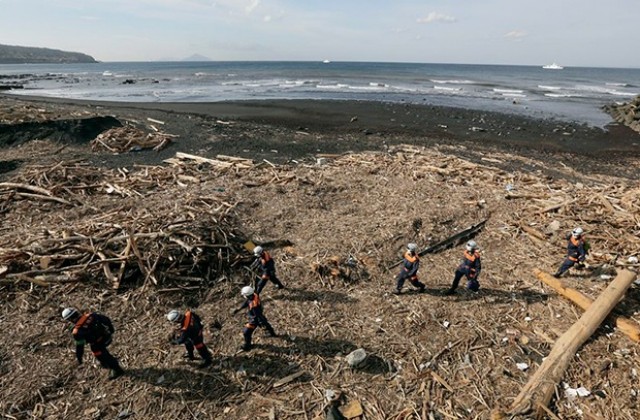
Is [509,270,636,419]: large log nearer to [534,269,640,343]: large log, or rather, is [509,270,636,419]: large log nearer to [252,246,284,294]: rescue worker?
[534,269,640,343]: large log

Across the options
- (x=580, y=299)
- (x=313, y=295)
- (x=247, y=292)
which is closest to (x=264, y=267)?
(x=313, y=295)

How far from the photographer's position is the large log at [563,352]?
6223 mm

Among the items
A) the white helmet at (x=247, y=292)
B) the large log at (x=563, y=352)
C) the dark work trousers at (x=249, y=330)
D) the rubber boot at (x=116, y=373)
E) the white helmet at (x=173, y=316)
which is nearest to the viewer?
the large log at (x=563, y=352)

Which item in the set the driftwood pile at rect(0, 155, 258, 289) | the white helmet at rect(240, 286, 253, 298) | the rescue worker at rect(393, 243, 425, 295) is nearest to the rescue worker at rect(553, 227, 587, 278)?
the rescue worker at rect(393, 243, 425, 295)

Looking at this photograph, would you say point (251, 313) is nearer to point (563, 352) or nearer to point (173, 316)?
point (173, 316)

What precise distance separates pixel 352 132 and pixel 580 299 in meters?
23.5

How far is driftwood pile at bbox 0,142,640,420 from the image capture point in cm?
662

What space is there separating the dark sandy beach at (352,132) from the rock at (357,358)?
14.3 metres

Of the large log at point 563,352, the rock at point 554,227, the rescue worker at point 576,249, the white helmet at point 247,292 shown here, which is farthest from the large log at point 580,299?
the white helmet at point 247,292

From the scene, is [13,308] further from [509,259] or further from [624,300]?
[624,300]

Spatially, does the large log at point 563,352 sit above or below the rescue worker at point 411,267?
below

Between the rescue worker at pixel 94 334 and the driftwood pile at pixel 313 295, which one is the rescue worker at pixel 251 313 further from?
the rescue worker at pixel 94 334

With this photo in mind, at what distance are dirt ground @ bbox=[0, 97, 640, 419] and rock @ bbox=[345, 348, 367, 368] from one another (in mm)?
198

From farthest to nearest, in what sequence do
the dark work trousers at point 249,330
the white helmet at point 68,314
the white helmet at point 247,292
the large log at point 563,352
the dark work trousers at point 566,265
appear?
the dark work trousers at point 566,265, the dark work trousers at point 249,330, the white helmet at point 247,292, the white helmet at point 68,314, the large log at point 563,352
